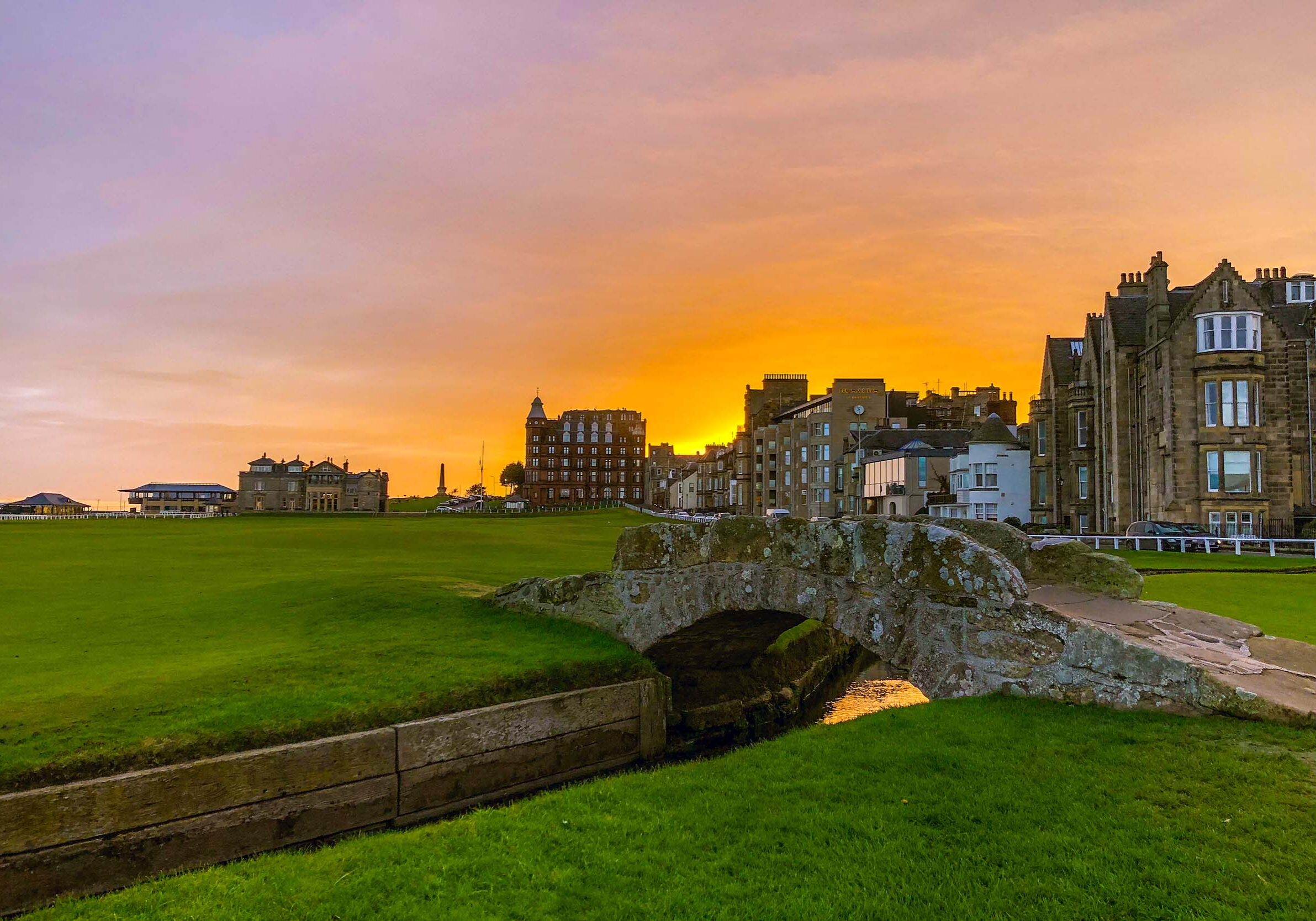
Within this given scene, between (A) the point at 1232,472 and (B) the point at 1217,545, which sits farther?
(A) the point at 1232,472

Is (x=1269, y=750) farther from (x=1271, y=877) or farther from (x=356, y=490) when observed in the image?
(x=356, y=490)

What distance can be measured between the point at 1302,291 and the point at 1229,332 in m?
8.95

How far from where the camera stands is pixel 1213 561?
27969 millimetres

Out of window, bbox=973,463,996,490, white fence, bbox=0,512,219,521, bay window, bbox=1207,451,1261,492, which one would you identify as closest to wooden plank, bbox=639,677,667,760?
bay window, bbox=1207,451,1261,492

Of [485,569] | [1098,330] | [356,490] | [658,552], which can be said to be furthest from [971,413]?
[356,490]

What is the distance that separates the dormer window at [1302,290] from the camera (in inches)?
1645

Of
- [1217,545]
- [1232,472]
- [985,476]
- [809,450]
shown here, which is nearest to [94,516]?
[809,450]

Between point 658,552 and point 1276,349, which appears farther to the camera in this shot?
point 1276,349

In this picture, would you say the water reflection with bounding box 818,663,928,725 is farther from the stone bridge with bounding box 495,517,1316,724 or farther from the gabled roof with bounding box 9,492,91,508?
the gabled roof with bounding box 9,492,91,508

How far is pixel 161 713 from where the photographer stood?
9.56m

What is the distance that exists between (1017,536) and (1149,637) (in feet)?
12.3

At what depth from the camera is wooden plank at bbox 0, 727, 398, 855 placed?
7.78m

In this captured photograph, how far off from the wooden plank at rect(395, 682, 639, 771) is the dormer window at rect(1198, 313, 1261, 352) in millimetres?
39802

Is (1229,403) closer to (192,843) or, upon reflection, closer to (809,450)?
(192,843)
